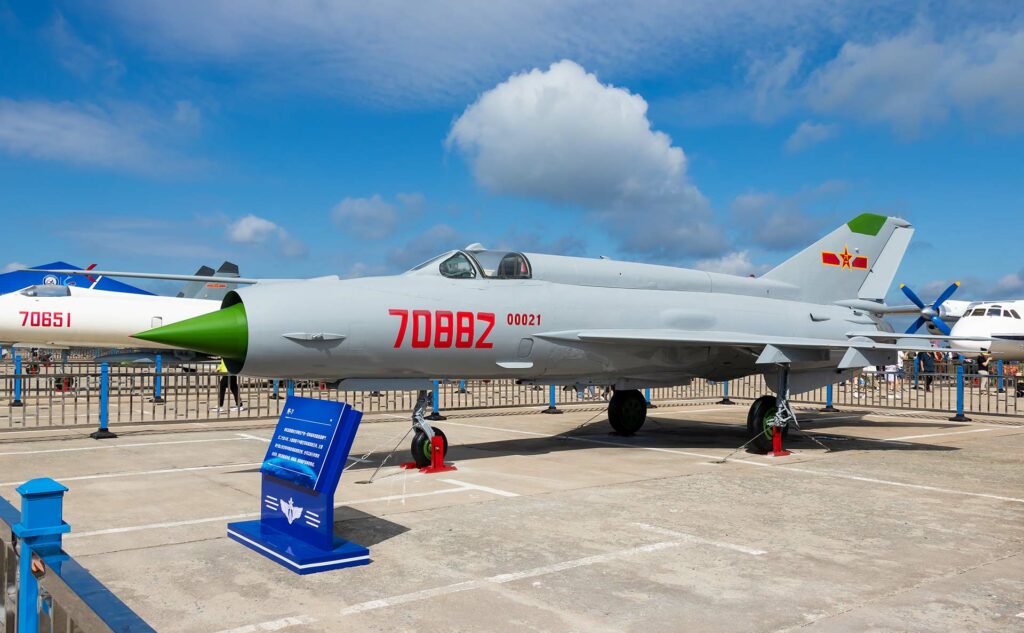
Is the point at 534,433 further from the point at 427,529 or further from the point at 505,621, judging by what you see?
the point at 505,621

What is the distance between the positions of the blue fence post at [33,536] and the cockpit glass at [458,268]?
694cm

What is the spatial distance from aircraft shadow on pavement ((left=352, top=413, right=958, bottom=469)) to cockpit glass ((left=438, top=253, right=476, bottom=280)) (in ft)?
8.45

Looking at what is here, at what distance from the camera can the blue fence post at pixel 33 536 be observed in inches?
119

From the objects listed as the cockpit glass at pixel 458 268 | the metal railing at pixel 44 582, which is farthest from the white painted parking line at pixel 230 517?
the metal railing at pixel 44 582

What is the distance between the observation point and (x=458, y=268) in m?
10.1

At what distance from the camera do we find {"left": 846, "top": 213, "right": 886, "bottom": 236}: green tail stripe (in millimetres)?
14656

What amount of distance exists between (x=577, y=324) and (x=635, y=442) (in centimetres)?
313

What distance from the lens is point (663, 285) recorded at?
1228 cm

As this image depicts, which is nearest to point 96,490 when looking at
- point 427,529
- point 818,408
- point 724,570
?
point 427,529

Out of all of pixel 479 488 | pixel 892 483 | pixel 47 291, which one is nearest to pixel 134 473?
pixel 479 488

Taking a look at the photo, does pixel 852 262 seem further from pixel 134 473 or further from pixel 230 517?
pixel 134 473

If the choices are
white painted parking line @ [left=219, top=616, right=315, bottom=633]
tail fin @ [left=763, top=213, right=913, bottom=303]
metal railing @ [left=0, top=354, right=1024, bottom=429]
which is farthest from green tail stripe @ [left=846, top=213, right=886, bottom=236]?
white painted parking line @ [left=219, top=616, right=315, bottom=633]

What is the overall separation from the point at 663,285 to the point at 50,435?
35.2 feet

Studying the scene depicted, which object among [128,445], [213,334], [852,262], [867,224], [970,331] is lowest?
[128,445]
